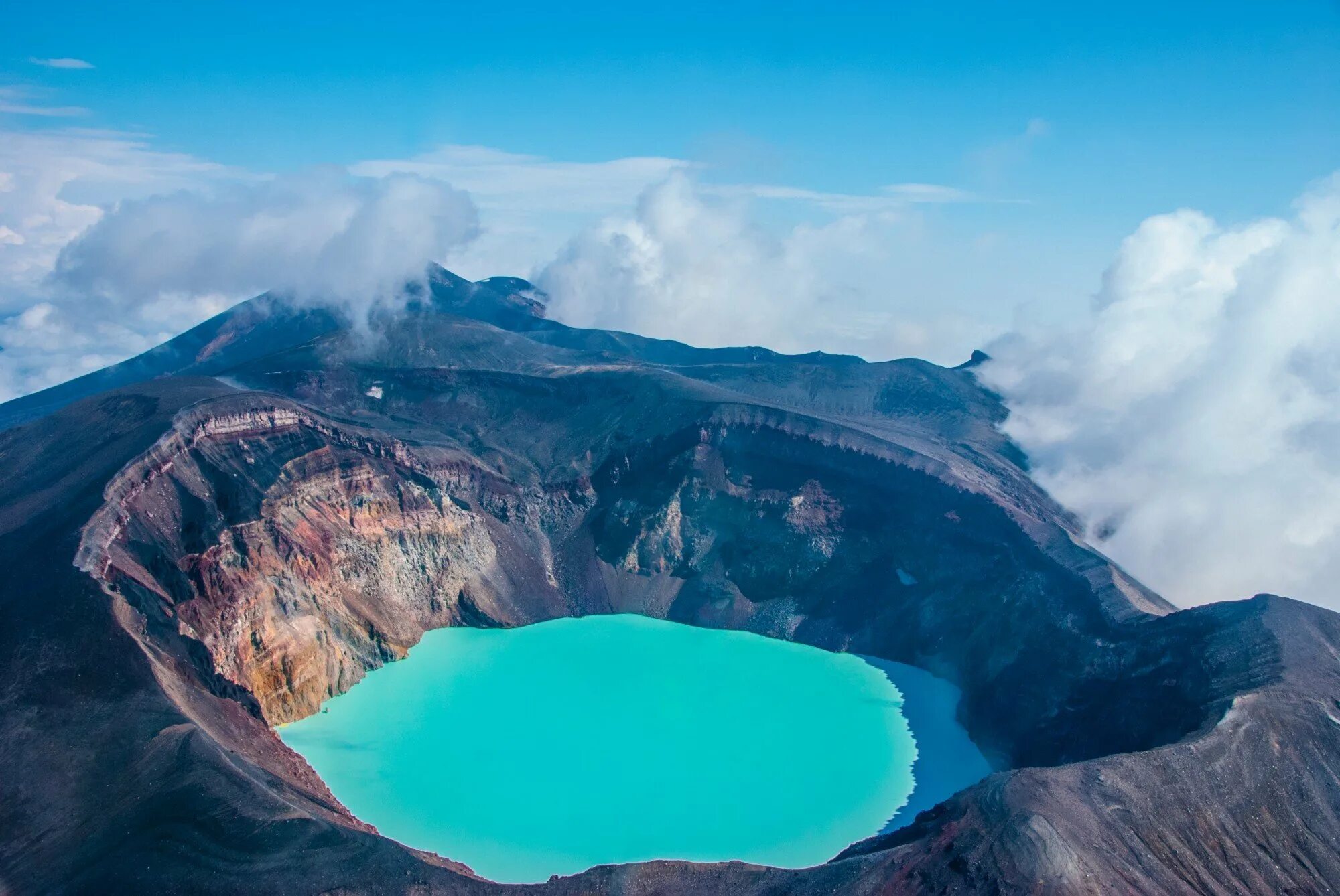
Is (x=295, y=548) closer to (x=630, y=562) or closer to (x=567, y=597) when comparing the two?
(x=567, y=597)

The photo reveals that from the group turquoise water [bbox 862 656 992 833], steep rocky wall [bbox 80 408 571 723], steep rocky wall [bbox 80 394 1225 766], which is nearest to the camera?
turquoise water [bbox 862 656 992 833]

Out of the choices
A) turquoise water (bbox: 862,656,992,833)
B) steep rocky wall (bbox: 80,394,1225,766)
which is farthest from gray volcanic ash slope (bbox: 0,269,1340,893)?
turquoise water (bbox: 862,656,992,833)

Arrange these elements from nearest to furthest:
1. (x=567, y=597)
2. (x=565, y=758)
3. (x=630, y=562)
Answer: (x=565, y=758)
(x=567, y=597)
(x=630, y=562)

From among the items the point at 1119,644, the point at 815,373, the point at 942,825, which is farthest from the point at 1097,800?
the point at 815,373

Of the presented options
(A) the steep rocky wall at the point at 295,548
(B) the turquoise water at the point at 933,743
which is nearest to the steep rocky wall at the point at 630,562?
(A) the steep rocky wall at the point at 295,548

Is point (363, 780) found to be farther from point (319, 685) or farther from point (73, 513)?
point (73, 513)

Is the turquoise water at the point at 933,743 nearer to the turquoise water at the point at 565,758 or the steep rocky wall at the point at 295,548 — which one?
the turquoise water at the point at 565,758

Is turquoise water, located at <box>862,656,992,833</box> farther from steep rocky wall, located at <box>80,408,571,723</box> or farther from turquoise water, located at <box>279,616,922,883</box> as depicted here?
steep rocky wall, located at <box>80,408,571,723</box>

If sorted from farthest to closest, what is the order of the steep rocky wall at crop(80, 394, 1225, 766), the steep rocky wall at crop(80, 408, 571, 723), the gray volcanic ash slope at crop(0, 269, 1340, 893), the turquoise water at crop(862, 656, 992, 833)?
1. the steep rocky wall at crop(80, 408, 571, 723)
2. the steep rocky wall at crop(80, 394, 1225, 766)
3. the turquoise water at crop(862, 656, 992, 833)
4. the gray volcanic ash slope at crop(0, 269, 1340, 893)

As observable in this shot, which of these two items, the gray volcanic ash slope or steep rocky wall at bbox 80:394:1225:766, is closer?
the gray volcanic ash slope

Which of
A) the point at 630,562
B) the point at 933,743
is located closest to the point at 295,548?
the point at 630,562
